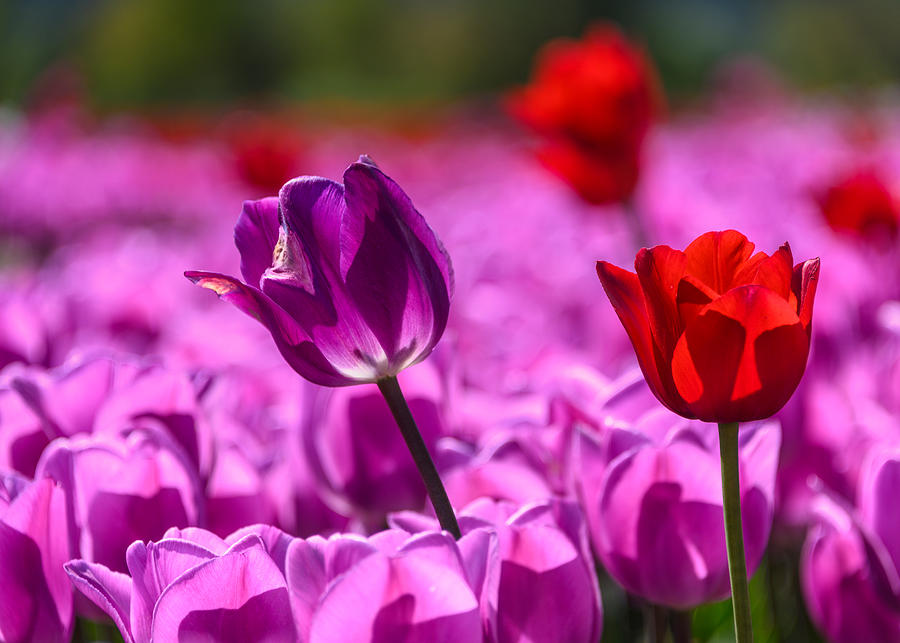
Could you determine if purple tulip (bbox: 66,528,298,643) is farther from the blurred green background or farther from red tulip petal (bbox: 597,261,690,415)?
the blurred green background

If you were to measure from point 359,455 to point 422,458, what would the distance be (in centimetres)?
→ 31

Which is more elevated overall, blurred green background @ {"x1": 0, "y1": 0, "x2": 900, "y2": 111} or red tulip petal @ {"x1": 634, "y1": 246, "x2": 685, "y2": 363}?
blurred green background @ {"x1": 0, "y1": 0, "x2": 900, "y2": 111}

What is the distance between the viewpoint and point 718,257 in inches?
28.2

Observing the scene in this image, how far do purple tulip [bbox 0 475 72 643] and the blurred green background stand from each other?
2075 centimetres

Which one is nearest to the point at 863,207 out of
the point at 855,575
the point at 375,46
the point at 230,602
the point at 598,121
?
the point at 598,121

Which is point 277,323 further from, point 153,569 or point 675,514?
point 675,514

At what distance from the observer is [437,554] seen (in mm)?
665

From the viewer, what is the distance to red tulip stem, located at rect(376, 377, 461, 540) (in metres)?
0.70

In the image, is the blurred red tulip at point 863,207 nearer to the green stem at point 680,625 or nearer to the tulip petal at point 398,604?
the green stem at point 680,625

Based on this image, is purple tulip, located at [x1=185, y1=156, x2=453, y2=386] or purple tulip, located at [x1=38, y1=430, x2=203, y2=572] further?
purple tulip, located at [x1=38, y1=430, x2=203, y2=572]

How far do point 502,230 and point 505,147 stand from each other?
6193 millimetres

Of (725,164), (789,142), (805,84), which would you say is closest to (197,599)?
(725,164)

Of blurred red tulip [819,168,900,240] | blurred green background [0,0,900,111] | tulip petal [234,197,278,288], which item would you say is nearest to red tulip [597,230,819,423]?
tulip petal [234,197,278,288]

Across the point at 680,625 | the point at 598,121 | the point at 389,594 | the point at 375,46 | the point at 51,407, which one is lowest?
the point at 680,625
